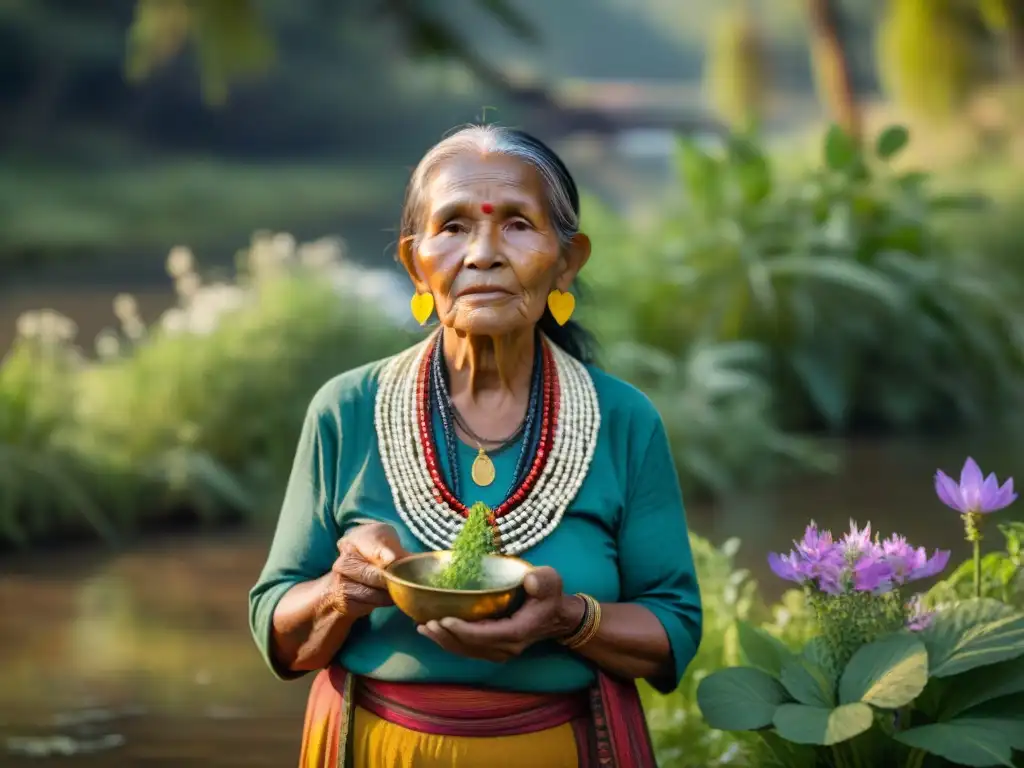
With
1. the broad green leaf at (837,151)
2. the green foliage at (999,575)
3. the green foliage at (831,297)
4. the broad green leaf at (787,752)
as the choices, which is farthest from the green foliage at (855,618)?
the broad green leaf at (837,151)

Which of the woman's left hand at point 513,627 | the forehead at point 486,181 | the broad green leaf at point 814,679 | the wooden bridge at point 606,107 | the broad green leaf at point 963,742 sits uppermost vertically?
the wooden bridge at point 606,107

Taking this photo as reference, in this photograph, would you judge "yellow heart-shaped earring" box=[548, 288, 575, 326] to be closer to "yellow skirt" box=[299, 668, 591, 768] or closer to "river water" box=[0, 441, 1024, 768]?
"yellow skirt" box=[299, 668, 591, 768]

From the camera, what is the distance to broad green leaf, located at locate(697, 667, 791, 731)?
2.78 m

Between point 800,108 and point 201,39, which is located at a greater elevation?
point 800,108

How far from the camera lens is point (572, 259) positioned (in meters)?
2.67

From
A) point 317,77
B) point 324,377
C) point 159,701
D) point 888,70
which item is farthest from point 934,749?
point 317,77

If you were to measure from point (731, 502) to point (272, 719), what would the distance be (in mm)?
3072

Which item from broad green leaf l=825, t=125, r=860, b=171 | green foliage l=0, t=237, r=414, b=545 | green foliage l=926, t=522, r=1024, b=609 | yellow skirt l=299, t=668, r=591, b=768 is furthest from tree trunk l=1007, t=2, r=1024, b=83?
yellow skirt l=299, t=668, r=591, b=768

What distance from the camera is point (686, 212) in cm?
965

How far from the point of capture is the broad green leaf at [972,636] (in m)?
2.75

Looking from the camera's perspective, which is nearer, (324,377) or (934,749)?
(934,749)

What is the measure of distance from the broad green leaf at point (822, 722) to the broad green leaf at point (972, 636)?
0.17 m

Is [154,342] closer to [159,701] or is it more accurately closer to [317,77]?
[159,701]

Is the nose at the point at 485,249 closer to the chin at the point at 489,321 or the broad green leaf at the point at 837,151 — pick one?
the chin at the point at 489,321
